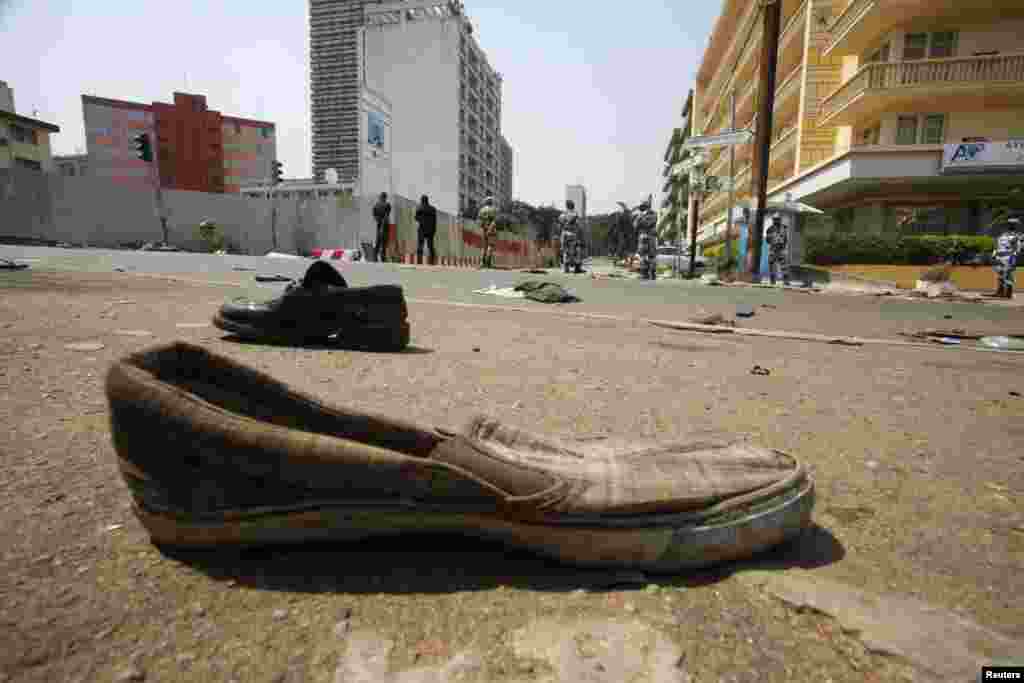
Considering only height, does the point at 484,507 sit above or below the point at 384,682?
above

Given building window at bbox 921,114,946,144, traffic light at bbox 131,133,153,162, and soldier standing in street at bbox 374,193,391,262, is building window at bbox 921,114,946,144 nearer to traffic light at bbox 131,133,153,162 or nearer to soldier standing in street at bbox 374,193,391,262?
soldier standing in street at bbox 374,193,391,262

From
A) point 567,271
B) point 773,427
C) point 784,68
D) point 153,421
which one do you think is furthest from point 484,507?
point 784,68

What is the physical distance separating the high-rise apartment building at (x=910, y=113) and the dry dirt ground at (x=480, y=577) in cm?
1919

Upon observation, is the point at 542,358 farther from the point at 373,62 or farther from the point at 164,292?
the point at 373,62

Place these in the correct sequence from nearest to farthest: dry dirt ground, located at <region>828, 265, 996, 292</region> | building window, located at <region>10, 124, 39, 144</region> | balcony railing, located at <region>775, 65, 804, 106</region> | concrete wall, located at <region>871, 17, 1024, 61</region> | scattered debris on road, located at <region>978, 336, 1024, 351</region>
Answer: scattered debris on road, located at <region>978, 336, 1024, 351</region>
dry dirt ground, located at <region>828, 265, 996, 292</region>
concrete wall, located at <region>871, 17, 1024, 61</region>
balcony railing, located at <region>775, 65, 804, 106</region>
building window, located at <region>10, 124, 39, 144</region>

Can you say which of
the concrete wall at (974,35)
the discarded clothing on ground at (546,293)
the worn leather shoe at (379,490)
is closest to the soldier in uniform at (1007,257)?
the concrete wall at (974,35)

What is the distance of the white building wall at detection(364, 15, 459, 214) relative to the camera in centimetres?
5881

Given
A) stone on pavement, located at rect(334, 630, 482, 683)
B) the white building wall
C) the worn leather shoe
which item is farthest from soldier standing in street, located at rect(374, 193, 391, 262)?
the white building wall

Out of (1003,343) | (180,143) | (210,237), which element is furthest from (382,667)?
(180,143)

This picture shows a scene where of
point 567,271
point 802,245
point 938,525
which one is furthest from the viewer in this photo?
point 802,245

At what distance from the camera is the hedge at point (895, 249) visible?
54.9 ft

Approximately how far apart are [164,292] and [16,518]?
5.14m

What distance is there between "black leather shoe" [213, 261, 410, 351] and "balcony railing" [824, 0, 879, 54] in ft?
Answer: 78.6

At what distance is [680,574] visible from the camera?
41.1 inches
